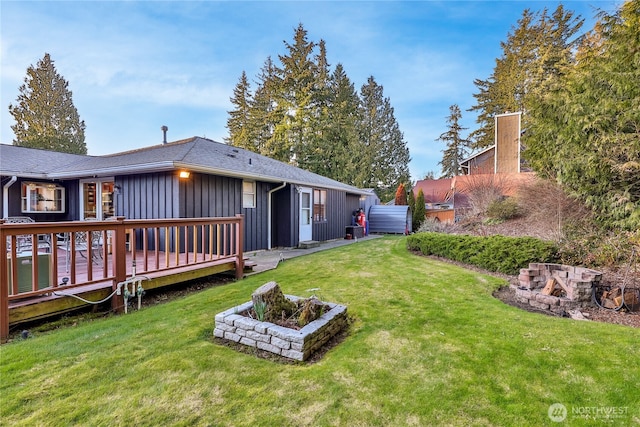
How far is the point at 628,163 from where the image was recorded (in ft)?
17.1

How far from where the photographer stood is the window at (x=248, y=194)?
28.0ft

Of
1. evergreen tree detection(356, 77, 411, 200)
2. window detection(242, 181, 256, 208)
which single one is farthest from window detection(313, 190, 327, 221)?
evergreen tree detection(356, 77, 411, 200)

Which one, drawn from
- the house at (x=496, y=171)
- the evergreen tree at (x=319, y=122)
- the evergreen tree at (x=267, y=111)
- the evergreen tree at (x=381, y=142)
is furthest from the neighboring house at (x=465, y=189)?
the evergreen tree at (x=267, y=111)

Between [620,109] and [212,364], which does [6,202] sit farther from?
[620,109]

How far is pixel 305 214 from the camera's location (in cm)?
1050

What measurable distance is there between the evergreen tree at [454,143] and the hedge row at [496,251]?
24.7 metres

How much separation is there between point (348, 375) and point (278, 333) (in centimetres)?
76

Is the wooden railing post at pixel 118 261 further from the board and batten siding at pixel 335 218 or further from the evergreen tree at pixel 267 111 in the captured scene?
the evergreen tree at pixel 267 111

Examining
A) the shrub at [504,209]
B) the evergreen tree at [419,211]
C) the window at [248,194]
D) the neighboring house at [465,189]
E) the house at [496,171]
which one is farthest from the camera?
the evergreen tree at [419,211]

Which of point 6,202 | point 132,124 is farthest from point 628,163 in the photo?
point 132,124

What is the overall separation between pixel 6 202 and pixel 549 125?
15.1m

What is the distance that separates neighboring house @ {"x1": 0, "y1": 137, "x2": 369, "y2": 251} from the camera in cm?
704

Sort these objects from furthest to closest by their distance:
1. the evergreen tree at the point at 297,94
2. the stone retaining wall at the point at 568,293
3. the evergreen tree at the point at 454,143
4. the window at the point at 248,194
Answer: the evergreen tree at the point at 454,143 → the evergreen tree at the point at 297,94 → the window at the point at 248,194 → the stone retaining wall at the point at 568,293

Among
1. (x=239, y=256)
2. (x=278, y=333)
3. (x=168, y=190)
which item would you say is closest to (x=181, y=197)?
(x=168, y=190)
